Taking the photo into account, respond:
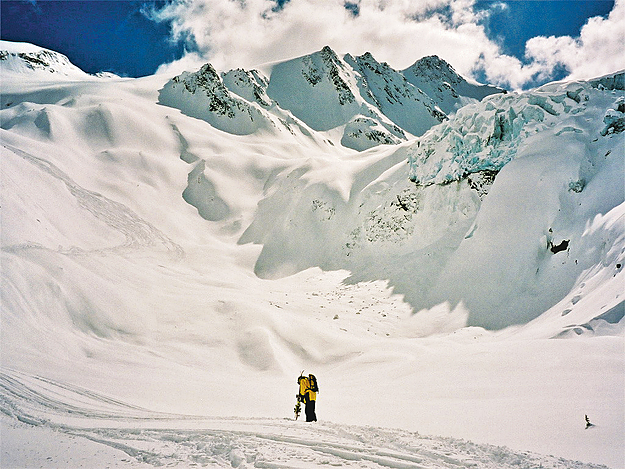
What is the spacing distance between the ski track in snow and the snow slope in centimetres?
4

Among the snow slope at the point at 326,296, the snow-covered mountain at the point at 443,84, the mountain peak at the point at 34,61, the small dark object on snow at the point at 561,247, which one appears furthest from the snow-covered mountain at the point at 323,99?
the mountain peak at the point at 34,61

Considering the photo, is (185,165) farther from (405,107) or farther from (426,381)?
(405,107)

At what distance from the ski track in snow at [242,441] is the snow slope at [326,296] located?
4cm

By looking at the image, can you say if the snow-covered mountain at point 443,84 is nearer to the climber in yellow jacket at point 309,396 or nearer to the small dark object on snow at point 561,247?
the small dark object on snow at point 561,247

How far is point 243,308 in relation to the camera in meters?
17.0

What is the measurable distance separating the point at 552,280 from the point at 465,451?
1388 centimetres

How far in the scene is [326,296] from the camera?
77.2ft

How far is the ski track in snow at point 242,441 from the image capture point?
550 centimetres

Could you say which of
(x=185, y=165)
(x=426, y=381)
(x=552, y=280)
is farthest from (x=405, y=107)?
(x=426, y=381)

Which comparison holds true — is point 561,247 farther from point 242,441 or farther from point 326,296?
point 242,441

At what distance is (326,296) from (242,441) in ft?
57.2

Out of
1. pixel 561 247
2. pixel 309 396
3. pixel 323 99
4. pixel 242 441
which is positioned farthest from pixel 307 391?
pixel 323 99

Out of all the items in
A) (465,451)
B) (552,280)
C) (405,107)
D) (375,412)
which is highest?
(405,107)

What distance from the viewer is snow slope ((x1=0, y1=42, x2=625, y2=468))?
660cm
